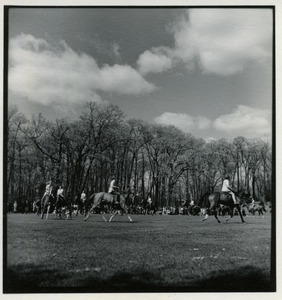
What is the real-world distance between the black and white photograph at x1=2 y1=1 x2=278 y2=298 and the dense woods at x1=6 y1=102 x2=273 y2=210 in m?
0.04

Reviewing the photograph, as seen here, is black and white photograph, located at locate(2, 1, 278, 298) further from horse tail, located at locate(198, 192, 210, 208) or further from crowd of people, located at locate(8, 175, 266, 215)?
horse tail, located at locate(198, 192, 210, 208)

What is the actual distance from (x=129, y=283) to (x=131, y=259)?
0.58m

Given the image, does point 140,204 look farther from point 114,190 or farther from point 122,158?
point 122,158

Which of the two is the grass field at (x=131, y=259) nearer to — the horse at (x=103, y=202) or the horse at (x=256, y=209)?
the horse at (x=256, y=209)

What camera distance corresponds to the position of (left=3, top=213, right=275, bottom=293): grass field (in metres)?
11.3

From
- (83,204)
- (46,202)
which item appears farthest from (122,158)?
(46,202)

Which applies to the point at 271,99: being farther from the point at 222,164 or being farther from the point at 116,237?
the point at 116,237

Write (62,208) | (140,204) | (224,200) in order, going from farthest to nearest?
(140,204) < (224,200) < (62,208)

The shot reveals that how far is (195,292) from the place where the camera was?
11266 millimetres

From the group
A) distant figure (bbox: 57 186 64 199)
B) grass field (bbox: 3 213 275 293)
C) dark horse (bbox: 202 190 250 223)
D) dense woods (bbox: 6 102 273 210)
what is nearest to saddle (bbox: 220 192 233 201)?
dark horse (bbox: 202 190 250 223)

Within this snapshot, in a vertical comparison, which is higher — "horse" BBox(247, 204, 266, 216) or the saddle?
the saddle

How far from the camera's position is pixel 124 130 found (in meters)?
12.9

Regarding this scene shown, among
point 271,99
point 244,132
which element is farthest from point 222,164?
point 271,99

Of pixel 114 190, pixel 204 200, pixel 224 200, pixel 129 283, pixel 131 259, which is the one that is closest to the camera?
pixel 129 283
